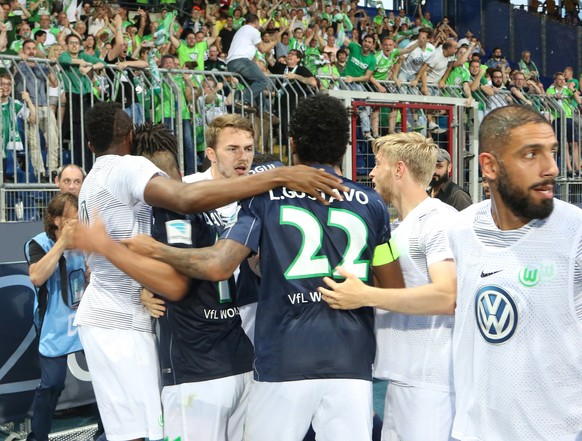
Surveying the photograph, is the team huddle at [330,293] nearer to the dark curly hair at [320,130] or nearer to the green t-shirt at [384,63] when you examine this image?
the dark curly hair at [320,130]

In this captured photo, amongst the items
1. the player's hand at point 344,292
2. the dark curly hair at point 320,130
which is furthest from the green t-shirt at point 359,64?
the player's hand at point 344,292

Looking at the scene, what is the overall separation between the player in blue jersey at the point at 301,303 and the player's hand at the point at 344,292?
4cm

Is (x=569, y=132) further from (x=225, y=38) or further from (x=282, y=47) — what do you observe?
(x=225, y=38)

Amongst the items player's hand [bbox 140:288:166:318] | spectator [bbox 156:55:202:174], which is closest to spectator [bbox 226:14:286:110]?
spectator [bbox 156:55:202:174]

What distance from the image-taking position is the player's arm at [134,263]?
312 centimetres

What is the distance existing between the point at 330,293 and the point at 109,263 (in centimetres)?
143

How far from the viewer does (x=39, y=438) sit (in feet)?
18.3

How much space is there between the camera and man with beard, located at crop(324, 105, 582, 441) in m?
2.57

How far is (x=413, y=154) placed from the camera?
12.7ft

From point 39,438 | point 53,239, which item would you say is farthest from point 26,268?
point 39,438

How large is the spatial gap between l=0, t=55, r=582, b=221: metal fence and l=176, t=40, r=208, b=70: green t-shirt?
7.61ft

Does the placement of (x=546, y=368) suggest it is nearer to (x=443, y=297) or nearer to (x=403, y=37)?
(x=443, y=297)

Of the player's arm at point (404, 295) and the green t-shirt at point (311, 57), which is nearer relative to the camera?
the player's arm at point (404, 295)

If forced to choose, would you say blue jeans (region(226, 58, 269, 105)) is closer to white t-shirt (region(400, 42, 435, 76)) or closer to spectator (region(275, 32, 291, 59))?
spectator (region(275, 32, 291, 59))
